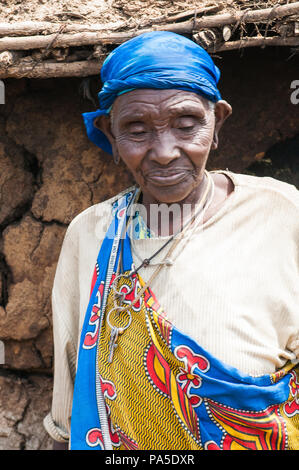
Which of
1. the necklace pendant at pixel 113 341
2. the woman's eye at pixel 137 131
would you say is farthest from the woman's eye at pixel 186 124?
the necklace pendant at pixel 113 341

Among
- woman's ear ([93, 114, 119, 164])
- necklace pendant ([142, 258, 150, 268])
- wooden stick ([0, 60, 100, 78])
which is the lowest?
necklace pendant ([142, 258, 150, 268])

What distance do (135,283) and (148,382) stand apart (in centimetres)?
30

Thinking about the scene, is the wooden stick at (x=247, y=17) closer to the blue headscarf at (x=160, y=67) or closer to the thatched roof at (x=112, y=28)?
the thatched roof at (x=112, y=28)

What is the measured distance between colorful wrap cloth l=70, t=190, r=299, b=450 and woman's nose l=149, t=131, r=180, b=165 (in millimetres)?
329

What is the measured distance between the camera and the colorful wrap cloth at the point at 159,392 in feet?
5.05

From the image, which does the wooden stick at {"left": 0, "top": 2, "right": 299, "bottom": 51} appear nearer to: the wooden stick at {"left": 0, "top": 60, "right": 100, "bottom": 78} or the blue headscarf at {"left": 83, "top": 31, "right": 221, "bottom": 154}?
the wooden stick at {"left": 0, "top": 60, "right": 100, "bottom": 78}

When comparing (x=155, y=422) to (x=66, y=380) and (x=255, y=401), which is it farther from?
(x=66, y=380)

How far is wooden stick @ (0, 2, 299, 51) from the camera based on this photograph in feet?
6.06

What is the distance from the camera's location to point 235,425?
1552mm

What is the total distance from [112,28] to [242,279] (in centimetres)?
103

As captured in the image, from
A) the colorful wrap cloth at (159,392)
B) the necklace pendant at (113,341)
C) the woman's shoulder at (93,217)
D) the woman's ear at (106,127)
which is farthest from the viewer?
the woman's shoulder at (93,217)

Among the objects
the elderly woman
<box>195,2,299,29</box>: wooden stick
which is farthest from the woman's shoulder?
<box>195,2,299,29</box>: wooden stick

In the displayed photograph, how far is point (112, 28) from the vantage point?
1.97 metres
